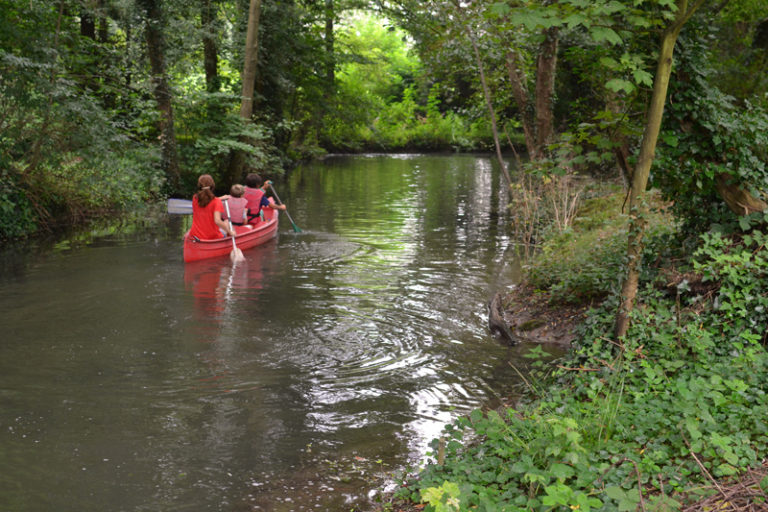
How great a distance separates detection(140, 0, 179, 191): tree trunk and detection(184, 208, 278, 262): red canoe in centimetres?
587

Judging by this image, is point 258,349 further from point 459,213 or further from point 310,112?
point 310,112

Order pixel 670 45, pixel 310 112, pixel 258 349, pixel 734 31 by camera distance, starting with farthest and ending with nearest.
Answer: pixel 310 112 < pixel 734 31 < pixel 258 349 < pixel 670 45

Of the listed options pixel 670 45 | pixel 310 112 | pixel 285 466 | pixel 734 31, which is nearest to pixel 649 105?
pixel 670 45

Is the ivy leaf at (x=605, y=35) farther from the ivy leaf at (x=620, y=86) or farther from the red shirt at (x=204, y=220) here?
the red shirt at (x=204, y=220)

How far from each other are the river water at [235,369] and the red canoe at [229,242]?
305 mm

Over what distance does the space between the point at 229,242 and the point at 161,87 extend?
28.1 ft

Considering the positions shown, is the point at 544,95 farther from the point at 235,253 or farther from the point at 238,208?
the point at 235,253

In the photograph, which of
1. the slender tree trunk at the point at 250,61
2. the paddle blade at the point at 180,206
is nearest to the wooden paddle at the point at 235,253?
the paddle blade at the point at 180,206

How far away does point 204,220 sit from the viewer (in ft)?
41.5

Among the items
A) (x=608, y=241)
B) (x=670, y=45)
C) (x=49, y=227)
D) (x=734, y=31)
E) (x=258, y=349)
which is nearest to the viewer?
(x=670, y=45)

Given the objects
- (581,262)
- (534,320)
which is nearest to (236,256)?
(534,320)

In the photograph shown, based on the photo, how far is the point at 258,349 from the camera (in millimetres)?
7930

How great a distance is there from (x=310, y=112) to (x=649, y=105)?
28373 mm

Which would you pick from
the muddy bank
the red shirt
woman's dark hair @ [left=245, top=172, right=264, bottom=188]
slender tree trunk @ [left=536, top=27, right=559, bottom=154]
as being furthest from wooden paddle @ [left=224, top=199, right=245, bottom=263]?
slender tree trunk @ [left=536, top=27, right=559, bottom=154]
